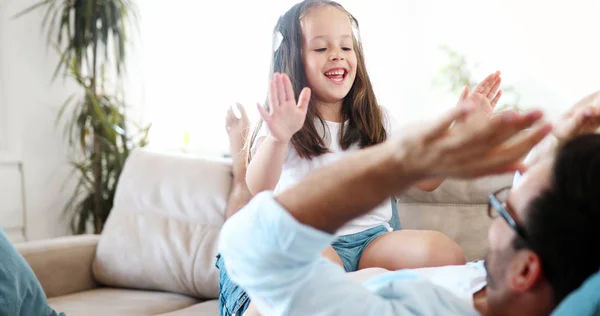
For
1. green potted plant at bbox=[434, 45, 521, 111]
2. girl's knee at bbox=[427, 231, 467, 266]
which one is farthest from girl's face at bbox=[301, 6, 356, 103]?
green potted plant at bbox=[434, 45, 521, 111]

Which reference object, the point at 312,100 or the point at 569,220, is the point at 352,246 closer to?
the point at 312,100

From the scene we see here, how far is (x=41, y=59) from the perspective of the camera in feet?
13.6

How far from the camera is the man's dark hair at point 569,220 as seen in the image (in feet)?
2.19

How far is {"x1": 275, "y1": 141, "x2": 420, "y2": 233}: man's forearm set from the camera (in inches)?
24.3

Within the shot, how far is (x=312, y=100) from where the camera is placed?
194cm

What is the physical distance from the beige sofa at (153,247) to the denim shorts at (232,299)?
1.88 feet

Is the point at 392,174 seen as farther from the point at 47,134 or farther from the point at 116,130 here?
the point at 47,134

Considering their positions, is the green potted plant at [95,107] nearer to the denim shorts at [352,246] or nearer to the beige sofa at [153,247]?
the beige sofa at [153,247]

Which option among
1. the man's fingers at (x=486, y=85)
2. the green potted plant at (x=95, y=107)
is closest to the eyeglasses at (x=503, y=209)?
the man's fingers at (x=486, y=85)

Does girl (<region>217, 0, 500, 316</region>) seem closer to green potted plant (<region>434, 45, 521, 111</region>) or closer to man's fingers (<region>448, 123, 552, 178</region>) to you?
man's fingers (<region>448, 123, 552, 178</region>)

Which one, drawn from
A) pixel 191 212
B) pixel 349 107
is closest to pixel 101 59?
pixel 191 212

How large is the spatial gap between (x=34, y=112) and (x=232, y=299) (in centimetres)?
307

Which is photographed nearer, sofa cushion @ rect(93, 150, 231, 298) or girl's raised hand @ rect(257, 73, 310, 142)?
girl's raised hand @ rect(257, 73, 310, 142)

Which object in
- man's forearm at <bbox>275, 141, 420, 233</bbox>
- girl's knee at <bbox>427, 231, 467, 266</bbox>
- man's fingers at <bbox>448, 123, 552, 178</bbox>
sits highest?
man's fingers at <bbox>448, 123, 552, 178</bbox>
